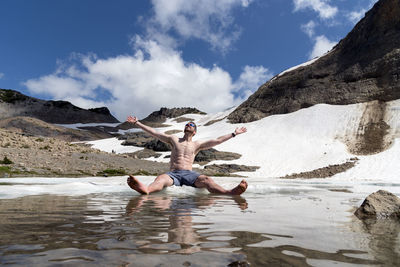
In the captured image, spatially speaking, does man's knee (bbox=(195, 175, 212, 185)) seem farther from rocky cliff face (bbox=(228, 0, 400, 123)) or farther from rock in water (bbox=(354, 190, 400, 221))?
rocky cliff face (bbox=(228, 0, 400, 123))

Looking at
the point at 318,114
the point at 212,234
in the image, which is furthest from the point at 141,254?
the point at 318,114

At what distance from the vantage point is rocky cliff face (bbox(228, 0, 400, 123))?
39531 mm

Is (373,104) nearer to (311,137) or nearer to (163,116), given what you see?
(311,137)

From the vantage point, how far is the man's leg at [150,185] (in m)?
5.57

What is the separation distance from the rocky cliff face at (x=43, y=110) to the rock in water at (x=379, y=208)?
11278 centimetres

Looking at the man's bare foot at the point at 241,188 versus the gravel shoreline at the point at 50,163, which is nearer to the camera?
the man's bare foot at the point at 241,188

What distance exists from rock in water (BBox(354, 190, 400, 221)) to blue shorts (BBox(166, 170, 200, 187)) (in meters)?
3.91

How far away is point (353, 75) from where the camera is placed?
43.3m

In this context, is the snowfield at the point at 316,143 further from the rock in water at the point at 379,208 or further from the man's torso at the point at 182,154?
the rock in water at the point at 379,208

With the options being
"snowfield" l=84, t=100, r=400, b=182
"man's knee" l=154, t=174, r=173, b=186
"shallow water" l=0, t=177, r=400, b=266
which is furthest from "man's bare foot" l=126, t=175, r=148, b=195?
"snowfield" l=84, t=100, r=400, b=182

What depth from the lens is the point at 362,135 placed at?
32.0m

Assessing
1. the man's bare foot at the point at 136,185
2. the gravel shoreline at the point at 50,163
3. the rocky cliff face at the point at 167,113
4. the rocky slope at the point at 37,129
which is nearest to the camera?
the man's bare foot at the point at 136,185

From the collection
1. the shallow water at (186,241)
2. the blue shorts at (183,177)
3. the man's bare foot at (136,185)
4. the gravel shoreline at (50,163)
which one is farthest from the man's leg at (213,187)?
the gravel shoreline at (50,163)

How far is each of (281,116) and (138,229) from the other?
44.4 metres
